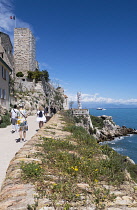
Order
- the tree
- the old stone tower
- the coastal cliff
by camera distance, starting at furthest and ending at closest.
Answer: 1. the old stone tower
2. the tree
3. the coastal cliff

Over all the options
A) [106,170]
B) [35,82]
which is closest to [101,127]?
[35,82]

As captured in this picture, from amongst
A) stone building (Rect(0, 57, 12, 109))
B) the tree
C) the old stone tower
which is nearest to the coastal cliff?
stone building (Rect(0, 57, 12, 109))

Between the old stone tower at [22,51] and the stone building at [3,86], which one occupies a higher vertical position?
the old stone tower at [22,51]

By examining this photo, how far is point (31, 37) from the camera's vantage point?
157ft

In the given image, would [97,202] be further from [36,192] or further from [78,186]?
[36,192]

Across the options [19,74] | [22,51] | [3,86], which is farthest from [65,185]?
[22,51]

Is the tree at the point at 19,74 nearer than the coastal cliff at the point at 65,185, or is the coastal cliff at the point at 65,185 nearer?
the coastal cliff at the point at 65,185

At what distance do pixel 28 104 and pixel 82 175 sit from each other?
30966 millimetres

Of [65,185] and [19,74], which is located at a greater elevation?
[19,74]

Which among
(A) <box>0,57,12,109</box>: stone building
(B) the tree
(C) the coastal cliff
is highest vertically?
(B) the tree

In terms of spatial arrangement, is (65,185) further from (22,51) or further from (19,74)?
(22,51)

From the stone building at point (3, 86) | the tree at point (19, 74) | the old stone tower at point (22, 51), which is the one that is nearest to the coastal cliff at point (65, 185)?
the stone building at point (3, 86)

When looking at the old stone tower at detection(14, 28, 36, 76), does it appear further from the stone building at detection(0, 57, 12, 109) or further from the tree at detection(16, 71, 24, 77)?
the stone building at detection(0, 57, 12, 109)

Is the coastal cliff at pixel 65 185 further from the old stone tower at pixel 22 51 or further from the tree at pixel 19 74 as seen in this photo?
the old stone tower at pixel 22 51
